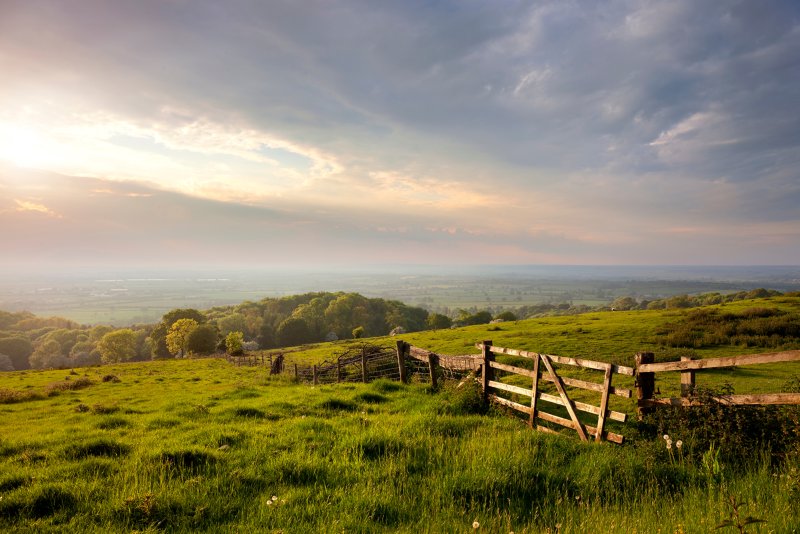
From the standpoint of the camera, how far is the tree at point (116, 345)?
3620 inches

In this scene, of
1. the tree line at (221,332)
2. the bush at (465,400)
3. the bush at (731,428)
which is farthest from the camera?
the tree line at (221,332)

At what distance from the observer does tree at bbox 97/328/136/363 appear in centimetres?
9194

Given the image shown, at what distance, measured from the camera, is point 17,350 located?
111 m

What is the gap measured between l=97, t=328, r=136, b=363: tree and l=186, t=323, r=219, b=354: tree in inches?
1038

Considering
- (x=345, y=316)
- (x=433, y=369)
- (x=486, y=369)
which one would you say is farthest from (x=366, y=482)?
(x=345, y=316)

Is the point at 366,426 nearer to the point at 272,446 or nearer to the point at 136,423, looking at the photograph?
the point at 272,446

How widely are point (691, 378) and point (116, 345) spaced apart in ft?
373

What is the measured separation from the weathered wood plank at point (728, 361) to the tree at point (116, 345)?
113 m

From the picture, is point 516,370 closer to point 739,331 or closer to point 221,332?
point 739,331

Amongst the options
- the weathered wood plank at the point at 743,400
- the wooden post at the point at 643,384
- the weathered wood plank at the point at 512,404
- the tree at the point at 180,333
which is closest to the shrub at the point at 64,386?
the weathered wood plank at the point at 512,404

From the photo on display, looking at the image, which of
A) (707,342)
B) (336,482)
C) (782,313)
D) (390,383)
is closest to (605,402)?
(336,482)

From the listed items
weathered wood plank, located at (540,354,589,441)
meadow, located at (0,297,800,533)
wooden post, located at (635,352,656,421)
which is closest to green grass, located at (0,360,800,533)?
meadow, located at (0,297,800,533)

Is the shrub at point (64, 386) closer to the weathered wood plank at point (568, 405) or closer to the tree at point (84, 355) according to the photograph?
the weathered wood plank at point (568, 405)

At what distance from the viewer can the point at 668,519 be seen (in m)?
5.18
